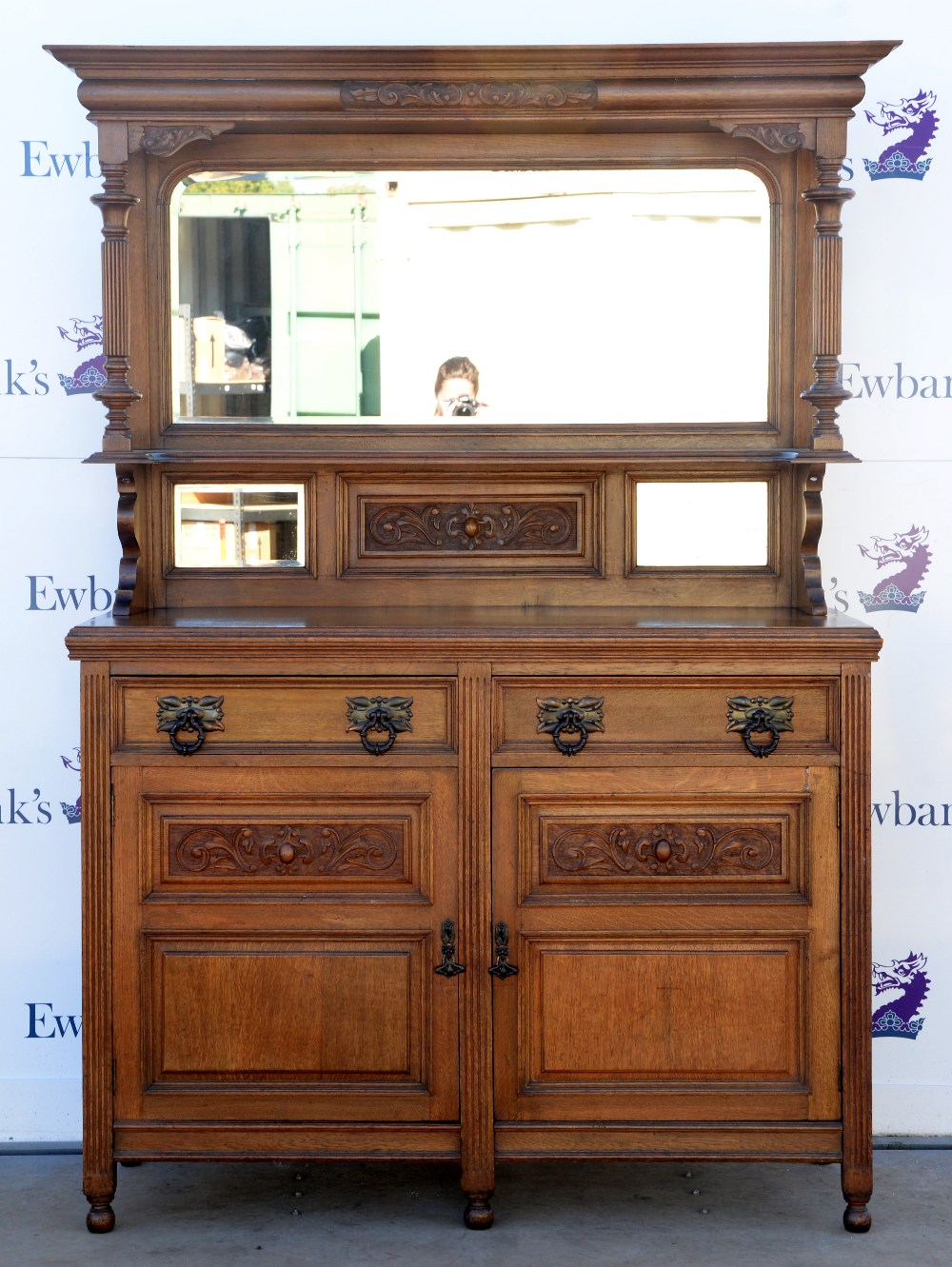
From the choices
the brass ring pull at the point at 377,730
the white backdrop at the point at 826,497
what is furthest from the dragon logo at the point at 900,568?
the brass ring pull at the point at 377,730

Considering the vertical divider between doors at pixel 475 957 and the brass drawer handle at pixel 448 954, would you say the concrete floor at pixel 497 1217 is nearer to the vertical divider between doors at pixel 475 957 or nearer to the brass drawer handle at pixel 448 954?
the vertical divider between doors at pixel 475 957

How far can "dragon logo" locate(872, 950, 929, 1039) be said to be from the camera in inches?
137

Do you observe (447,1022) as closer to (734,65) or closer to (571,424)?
(571,424)

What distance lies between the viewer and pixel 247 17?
3.37 meters

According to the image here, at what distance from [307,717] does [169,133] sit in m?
1.26

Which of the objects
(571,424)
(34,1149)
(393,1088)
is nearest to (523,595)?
(571,424)

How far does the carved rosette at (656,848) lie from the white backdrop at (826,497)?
0.78 metres

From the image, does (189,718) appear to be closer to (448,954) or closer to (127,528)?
(127,528)

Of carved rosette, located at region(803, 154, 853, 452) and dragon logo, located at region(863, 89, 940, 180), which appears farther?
dragon logo, located at region(863, 89, 940, 180)

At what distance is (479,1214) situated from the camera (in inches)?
113

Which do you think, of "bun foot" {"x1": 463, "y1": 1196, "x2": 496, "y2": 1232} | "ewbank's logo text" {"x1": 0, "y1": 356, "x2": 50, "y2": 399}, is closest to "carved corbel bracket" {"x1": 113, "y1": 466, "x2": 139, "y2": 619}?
"ewbank's logo text" {"x1": 0, "y1": 356, "x2": 50, "y2": 399}

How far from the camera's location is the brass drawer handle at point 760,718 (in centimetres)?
278

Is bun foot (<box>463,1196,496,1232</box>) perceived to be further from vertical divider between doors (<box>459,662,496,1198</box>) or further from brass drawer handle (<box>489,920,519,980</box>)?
brass drawer handle (<box>489,920,519,980</box>)

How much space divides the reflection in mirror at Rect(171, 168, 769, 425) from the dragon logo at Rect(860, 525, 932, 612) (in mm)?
503
